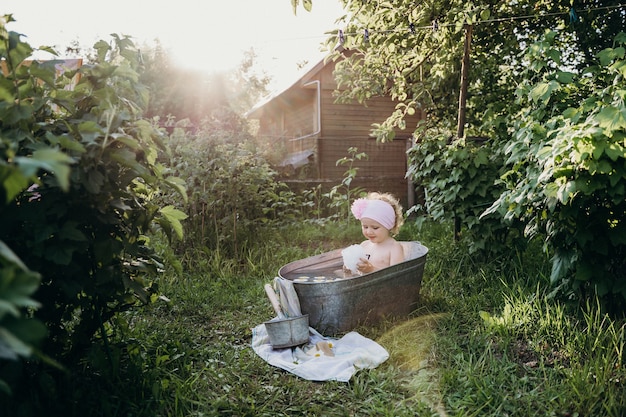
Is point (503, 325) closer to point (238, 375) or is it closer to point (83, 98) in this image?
point (238, 375)

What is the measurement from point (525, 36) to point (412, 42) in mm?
2649

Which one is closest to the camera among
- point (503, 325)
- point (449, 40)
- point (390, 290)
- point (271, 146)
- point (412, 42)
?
point (503, 325)

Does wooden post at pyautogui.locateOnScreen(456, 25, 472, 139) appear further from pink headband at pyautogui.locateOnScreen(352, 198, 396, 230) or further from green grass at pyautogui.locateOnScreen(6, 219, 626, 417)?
green grass at pyautogui.locateOnScreen(6, 219, 626, 417)

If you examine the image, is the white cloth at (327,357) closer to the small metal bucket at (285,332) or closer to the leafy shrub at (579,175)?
the small metal bucket at (285,332)

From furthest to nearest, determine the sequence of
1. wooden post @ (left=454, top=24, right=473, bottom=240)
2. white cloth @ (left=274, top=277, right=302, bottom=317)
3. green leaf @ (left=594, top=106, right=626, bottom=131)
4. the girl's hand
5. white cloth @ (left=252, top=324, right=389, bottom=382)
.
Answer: wooden post @ (left=454, top=24, right=473, bottom=240), the girl's hand, white cloth @ (left=274, top=277, right=302, bottom=317), white cloth @ (left=252, top=324, right=389, bottom=382), green leaf @ (left=594, top=106, right=626, bottom=131)

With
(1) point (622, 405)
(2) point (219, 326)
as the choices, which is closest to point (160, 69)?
(2) point (219, 326)

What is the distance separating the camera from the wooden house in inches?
360

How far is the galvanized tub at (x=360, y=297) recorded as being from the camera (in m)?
3.30

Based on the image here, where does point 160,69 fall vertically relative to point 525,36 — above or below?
above

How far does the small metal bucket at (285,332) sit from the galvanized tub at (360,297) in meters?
0.24

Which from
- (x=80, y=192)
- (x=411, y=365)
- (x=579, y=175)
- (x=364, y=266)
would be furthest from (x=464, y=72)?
(x=80, y=192)

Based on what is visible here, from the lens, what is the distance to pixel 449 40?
17.3 ft

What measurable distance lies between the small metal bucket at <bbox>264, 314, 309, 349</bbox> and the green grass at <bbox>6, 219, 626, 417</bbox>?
0.19 meters

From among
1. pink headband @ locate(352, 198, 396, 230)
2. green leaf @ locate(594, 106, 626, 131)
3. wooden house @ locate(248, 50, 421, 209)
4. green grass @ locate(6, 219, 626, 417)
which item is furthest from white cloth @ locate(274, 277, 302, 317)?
wooden house @ locate(248, 50, 421, 209)
